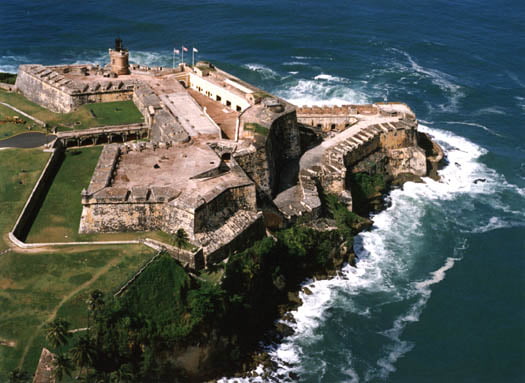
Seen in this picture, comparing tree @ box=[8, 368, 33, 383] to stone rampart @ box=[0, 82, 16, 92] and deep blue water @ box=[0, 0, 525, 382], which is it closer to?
deep blue water @ box=[0, 0, 525, 382]

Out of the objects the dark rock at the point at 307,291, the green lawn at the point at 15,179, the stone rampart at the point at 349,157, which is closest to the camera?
the green lawn at the point at 15,179

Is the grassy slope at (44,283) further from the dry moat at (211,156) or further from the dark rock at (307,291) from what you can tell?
the dark rock at (307,291)

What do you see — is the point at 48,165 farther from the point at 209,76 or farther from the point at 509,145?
the point at 509,145

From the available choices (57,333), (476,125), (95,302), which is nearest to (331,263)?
(95,302)

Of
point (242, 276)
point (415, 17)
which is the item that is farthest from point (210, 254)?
point (415, 17)

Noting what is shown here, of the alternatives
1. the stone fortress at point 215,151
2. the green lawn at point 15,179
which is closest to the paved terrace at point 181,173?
the stone fortress at point 215,151

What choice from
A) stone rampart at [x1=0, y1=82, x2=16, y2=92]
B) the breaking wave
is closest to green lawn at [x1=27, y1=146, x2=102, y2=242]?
the breaking wave
